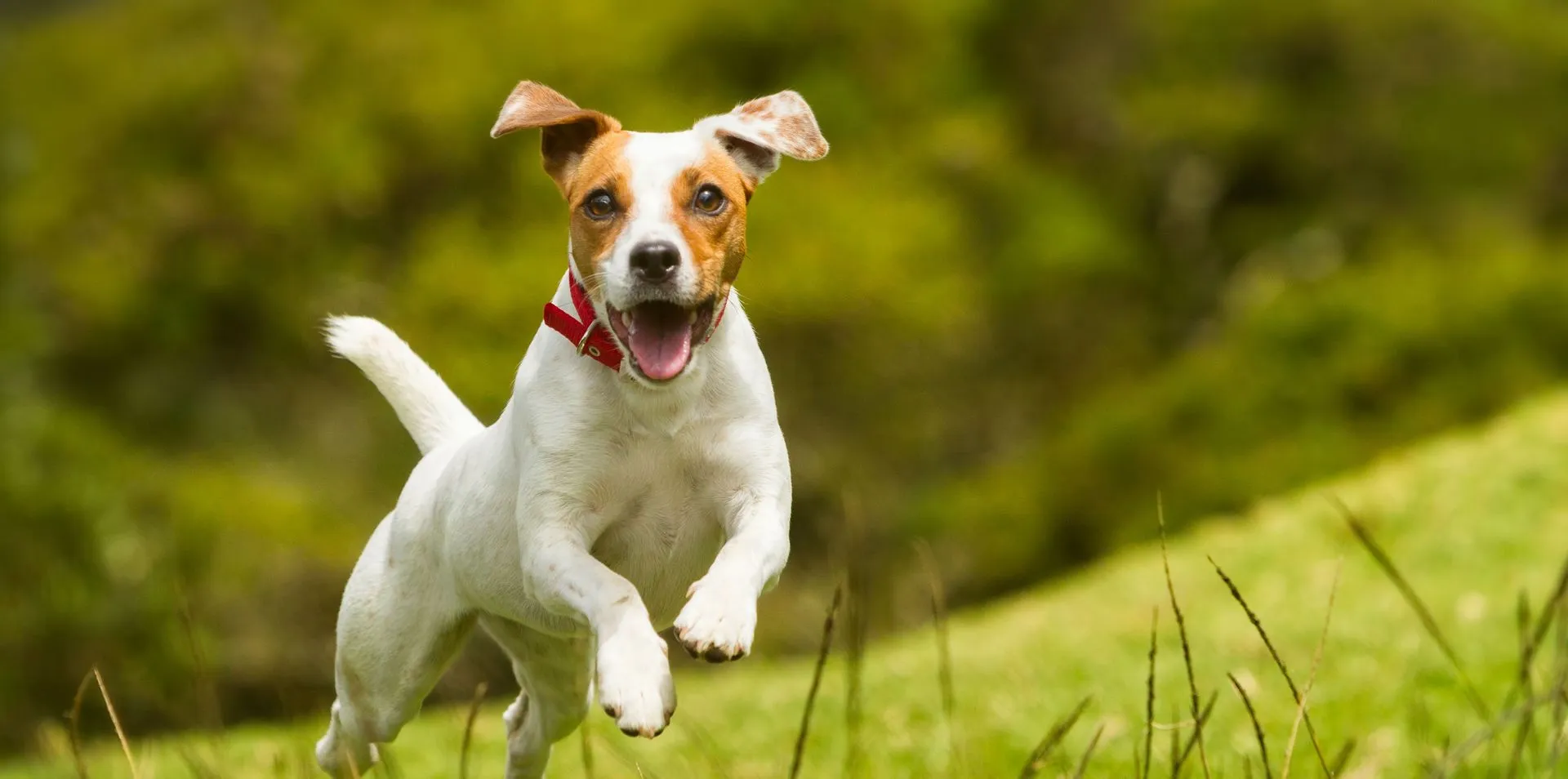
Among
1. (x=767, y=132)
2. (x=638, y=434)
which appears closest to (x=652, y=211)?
(x=767, y=132)

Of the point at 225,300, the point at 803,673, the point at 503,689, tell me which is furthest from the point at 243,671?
the point at 225,300

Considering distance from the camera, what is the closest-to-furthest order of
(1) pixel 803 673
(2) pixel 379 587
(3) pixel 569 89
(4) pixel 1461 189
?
1. (2) pixel 379 587
2. (1) pixel 803 673
3. (3) pixel 569 89
4. (4) pixel 1461 189

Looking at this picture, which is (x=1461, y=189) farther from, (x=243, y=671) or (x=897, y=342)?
(x=243, y=671)

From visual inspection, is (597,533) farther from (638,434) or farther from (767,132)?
(767,132)

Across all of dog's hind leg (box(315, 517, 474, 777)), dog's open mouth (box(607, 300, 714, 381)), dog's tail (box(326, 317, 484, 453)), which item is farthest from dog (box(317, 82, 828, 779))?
dog's tail (box(326, 317, 484, 453))

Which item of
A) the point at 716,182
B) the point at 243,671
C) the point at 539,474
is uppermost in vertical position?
the point at 716,182

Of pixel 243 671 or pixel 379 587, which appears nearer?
pixel 379 587

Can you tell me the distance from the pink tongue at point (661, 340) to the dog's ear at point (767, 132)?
1.36 ft

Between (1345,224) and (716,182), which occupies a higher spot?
(716,182)

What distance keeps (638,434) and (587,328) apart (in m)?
0.25

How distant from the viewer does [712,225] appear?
3.14 meters

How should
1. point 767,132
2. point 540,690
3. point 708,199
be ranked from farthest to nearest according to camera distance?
point 540,690
point 767,132
point 708,199

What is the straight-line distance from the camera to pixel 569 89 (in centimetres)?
2562

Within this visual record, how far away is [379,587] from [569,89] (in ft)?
73.1
